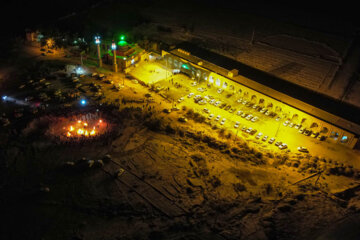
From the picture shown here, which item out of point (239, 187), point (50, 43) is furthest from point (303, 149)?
point (50, 43)

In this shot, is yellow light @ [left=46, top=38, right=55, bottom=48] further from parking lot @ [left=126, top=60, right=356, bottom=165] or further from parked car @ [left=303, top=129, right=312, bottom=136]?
parked car @ [left=303, top=129, right=312, bottom=136]

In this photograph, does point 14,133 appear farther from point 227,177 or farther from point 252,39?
point 252,39

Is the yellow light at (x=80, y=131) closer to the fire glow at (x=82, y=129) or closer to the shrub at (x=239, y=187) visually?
the fire glow at (x=82, y=129)

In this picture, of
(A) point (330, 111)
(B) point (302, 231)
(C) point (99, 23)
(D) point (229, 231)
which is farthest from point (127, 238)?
(C) point (99, 23)

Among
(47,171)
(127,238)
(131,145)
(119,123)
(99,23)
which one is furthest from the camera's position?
(99,23)

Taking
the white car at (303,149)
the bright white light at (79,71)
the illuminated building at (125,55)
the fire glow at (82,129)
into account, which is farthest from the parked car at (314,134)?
the bright white light at (79,71)

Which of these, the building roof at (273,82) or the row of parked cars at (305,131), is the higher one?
the building roof at (273,82)
